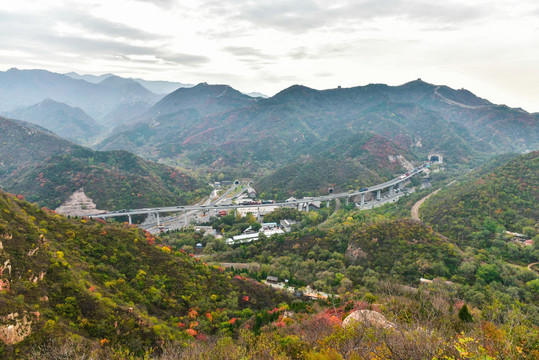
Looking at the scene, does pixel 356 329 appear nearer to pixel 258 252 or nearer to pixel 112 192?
pixel 258 252

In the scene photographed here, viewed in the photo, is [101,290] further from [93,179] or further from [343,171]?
[343,171]

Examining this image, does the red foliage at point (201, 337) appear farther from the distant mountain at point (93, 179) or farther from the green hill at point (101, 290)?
the distant mountain at point (93, 179)

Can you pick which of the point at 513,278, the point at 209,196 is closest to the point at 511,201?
the point at 513,278

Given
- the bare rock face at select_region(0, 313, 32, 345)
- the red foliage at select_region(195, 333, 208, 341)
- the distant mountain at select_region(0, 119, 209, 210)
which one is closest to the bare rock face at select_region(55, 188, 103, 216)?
the distant mountain at select_region(0, 119, 209, 210)

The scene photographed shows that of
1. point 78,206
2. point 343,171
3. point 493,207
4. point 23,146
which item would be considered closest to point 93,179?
point 78,206

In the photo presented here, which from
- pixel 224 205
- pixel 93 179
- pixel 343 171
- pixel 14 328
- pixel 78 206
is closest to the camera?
pixel 14 328

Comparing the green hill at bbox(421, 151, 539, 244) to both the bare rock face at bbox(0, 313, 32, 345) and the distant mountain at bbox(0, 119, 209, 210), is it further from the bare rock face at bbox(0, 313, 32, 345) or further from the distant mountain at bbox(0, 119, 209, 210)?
the distant mountain at bbox(0, 119, 209, 210)

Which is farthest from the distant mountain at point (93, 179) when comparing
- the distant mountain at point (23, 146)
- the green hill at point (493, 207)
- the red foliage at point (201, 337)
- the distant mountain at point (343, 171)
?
the green hill at point (493, 207)
